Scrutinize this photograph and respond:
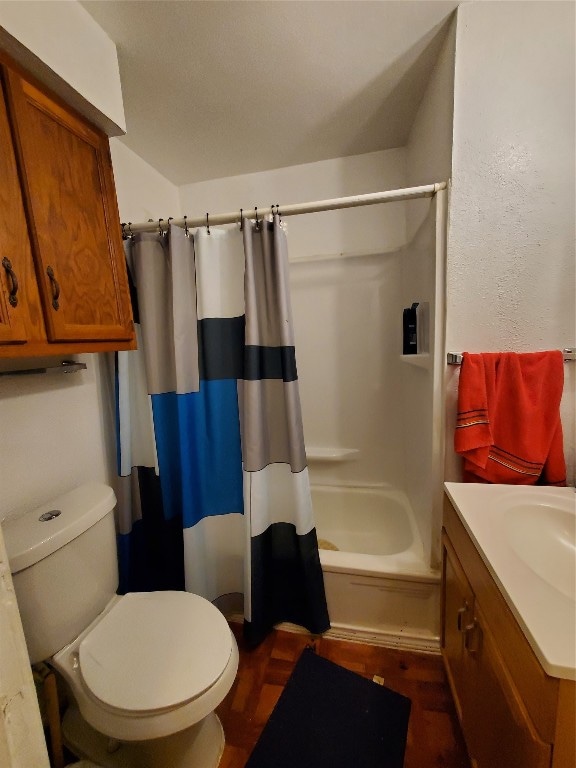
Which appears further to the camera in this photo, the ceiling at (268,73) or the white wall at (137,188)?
the white wall at (137,188)

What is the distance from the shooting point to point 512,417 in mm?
1067

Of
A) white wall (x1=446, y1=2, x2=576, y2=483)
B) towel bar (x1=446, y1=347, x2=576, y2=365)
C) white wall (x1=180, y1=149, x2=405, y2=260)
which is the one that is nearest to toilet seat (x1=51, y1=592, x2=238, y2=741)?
towel bar (x1=446, y1=347, x2=576, y2=365)

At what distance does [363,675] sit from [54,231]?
193 centimetres

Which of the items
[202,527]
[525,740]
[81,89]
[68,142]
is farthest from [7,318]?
[525,740]

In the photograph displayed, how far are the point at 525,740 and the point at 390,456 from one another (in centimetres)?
140

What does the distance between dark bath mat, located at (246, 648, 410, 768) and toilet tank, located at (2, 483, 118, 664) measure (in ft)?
2.46

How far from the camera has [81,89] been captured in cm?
91

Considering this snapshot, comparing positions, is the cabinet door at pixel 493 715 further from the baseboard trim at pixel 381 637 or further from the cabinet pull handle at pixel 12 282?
the cabinet pull handle at pixel 12 282

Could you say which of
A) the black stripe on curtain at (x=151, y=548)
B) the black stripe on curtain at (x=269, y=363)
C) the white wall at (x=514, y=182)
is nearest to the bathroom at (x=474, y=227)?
the white wall at (x=514, y=182)

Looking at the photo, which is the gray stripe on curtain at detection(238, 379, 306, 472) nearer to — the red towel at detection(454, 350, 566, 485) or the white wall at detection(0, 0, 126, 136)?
the red towel at detection(454, 350, 566, 485)

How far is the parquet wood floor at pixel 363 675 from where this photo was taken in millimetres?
987

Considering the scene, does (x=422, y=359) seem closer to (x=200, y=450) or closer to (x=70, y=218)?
(x=200, y=450)

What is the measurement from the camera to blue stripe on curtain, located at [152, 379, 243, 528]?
4.20 feet

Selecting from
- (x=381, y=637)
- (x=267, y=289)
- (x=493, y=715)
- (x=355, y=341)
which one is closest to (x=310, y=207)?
(x=267, y=289)
